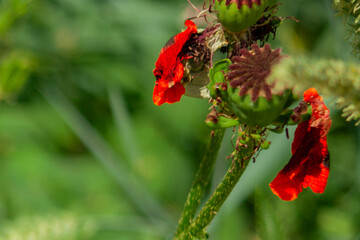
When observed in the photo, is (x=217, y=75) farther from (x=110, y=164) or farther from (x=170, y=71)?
(x=110, y=164)

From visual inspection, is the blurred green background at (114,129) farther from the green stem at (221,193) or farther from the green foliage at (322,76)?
the green foliage at (322,76)

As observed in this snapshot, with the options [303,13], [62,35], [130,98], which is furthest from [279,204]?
[62,35]

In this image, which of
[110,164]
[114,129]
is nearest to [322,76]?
[110,164]

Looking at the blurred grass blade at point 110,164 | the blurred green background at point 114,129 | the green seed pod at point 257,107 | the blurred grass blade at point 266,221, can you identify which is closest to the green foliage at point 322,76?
the green seed pod at point 257,107

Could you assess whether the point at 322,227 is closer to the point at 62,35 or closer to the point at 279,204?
the point at 279,204

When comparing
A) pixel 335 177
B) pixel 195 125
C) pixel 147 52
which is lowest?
pixel 335 177

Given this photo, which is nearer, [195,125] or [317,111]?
[317,111]

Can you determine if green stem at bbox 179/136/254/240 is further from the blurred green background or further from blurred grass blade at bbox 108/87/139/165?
blurred grass blade at bbox 108/87/139/165

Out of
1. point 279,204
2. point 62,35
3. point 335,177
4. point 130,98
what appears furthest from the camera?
point 62,35
